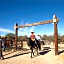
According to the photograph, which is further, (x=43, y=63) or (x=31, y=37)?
(x=31, y=37)

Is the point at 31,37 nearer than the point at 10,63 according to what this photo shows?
No

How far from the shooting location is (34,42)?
35.1 feet

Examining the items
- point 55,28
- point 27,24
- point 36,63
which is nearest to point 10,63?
point 36,63

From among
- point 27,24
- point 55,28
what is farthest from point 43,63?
point 27,24

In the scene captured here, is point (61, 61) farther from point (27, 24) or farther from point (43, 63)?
point (27, 24)

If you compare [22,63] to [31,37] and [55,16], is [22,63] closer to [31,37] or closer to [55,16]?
[31,37]

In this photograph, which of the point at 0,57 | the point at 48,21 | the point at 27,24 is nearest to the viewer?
the point at 0,57

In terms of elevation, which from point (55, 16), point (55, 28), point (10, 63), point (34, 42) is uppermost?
point (55, 16)

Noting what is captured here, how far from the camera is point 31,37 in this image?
411 inches

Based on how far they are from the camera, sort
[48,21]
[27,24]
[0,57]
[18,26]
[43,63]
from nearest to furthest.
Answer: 1. [43,63]
2. [0,57]
3. [48,21]
4. [27,24]
5. [18,26]

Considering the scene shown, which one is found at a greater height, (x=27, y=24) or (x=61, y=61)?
(x=27, y=24)

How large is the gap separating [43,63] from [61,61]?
1207 millimetres

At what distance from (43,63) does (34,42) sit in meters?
2.70

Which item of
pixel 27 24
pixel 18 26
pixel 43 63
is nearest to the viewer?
pixel 43 63
